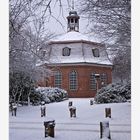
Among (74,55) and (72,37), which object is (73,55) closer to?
(74,55)

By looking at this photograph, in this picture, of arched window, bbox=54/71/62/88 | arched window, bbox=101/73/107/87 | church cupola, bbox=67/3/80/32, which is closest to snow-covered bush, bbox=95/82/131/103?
arched window, bbox=101/73/107/87

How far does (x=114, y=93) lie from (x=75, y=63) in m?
0.32

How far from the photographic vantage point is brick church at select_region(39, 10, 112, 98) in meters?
2.03

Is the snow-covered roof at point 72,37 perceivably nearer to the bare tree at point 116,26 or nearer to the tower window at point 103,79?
the bare tree at point 116,26

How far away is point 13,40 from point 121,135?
2.80 ft

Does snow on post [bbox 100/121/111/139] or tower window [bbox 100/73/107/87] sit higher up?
tower window [bbox 100/73/107/87]

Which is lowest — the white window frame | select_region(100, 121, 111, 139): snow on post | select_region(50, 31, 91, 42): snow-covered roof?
select_region(100, 121, 111, 139): snow on post

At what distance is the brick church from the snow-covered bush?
3cm

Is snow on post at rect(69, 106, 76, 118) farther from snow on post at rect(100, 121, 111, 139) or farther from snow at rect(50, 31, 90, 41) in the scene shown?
snow at rect(50, 31, 90, 41)

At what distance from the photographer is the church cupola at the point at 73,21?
2.05 metres

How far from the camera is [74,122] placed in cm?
201

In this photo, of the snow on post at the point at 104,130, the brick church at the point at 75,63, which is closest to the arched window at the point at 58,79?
the brick church at the point at 75,63
